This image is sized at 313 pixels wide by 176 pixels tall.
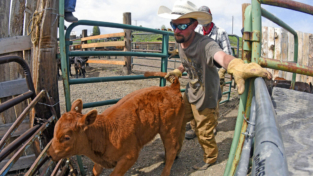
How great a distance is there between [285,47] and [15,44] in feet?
18.8

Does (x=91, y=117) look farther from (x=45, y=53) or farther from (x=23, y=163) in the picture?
(x=23, y=163)

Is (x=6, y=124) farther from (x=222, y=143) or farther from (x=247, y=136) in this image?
(x=222, y=143)

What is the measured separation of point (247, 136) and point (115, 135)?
4.53 ft

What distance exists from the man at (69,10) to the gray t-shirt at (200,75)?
1431 millimetres

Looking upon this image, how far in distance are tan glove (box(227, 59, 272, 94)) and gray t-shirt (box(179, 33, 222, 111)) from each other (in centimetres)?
105

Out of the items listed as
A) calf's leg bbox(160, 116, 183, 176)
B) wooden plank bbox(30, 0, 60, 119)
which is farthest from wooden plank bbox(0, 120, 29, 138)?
calf's leg bbox(160, 116, 183, 176)

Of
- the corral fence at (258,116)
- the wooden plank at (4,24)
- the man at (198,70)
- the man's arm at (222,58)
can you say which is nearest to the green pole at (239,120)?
the corral fence at (258,116)

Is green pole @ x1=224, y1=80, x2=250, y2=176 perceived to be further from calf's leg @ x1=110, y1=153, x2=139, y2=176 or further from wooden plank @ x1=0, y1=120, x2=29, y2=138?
wooden plank @ x1=0, y1=120, x2=29, y2=138

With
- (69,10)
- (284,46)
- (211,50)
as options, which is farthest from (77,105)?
(284,46)

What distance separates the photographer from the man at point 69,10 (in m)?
2.53

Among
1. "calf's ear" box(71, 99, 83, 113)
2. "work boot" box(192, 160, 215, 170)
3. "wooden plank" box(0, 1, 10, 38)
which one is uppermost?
"wooden plank" box(0, 1, 10, 38)

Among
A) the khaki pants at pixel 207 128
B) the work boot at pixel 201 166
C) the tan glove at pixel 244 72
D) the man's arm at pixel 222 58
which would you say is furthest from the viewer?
the work boot at pixel 201 166

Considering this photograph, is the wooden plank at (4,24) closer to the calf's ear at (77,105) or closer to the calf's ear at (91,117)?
the calf's ear at (77,105)

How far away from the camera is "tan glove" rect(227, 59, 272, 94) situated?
3.83ft
